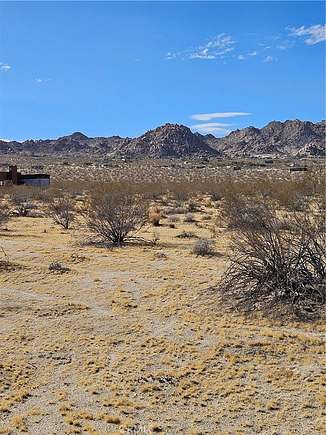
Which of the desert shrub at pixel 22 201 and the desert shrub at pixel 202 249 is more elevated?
the desert shrub at pixel 22 201

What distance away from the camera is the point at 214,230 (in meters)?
25.8

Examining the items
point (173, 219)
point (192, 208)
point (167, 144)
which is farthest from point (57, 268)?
point (167, 144)

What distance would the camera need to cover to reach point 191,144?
165500 mm

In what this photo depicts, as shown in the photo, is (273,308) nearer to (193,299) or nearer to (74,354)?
(193,299)

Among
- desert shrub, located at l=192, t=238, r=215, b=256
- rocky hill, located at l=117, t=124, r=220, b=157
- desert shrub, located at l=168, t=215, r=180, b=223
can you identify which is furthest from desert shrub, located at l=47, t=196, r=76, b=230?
rocky hill, located at l=117, t=124, r=220, b=157

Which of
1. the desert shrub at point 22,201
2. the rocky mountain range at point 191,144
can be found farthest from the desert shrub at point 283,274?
the rocky mountain range at point 191,144

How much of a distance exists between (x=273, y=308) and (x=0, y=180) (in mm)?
44419

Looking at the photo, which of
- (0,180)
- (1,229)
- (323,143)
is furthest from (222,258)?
(323,143)

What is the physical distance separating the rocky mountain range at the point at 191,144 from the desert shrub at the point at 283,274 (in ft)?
452

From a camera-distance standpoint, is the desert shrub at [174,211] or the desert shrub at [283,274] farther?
the desert shrub at [174,211]

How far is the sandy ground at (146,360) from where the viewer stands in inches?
313

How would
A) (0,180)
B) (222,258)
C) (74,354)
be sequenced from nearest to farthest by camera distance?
1. (74,354)
2. (222,258)
3. (0,180)

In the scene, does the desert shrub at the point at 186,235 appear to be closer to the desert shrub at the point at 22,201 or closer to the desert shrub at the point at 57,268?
the desert shrub at the point at 57,268

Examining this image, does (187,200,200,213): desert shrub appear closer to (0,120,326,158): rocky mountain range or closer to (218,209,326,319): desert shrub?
(218,209,326,319): desert shrub
